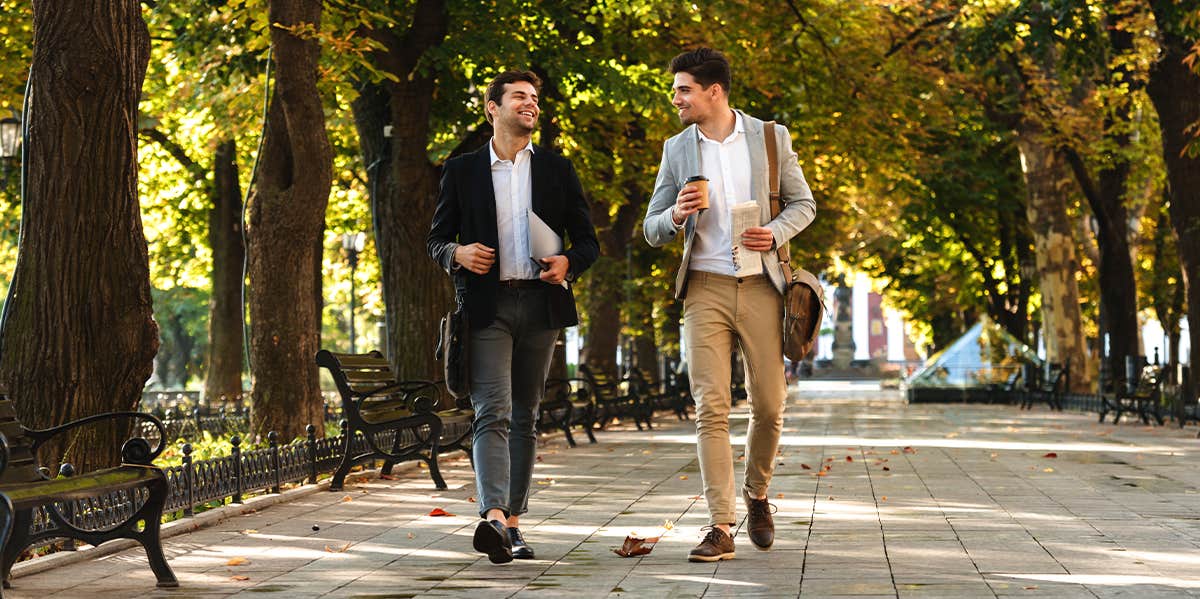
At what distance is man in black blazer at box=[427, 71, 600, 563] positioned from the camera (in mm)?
7570

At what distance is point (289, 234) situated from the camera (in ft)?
48.1

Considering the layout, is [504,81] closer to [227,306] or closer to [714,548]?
[714,548]

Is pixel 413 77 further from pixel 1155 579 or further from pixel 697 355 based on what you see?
pixel 1155 579

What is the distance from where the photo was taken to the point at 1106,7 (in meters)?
22.7

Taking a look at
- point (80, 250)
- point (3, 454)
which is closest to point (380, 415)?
point (80, 250)

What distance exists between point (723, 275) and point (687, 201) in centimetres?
45

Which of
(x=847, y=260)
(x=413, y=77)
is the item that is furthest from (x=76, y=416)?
(x=847, y=260)

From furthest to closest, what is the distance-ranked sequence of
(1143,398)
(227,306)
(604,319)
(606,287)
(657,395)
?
1. (604,319)
2. (606,287)
3. (227,306)
4. (657,395)
5. (1143,398)

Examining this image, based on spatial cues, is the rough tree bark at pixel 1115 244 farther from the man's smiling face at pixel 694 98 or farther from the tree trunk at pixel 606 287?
the man's smiling face at pixel 694 98

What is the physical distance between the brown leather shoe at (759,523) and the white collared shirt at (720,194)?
42.7 inches

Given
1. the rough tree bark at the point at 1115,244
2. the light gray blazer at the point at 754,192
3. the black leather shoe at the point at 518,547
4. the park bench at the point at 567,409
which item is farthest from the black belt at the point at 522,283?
the rough tree bark at the point at 1115,244

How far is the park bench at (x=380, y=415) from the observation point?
40.7 feet

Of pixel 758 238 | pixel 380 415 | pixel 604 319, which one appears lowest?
pixel 380 415

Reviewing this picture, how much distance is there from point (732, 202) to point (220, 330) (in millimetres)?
21456
